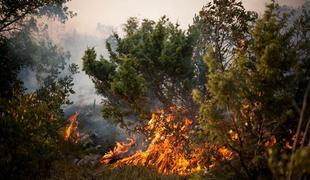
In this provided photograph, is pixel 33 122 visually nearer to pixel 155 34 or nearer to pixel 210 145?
pixel 210 145

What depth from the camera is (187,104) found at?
15656 mm

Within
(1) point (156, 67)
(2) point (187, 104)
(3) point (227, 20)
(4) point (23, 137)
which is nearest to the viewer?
(4) point (23, 137)

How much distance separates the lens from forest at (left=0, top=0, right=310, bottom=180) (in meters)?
6.91

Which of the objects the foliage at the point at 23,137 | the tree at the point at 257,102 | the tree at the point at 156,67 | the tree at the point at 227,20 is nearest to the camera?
the tree at the point at 257,102

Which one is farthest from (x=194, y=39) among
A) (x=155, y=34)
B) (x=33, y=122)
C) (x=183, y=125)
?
(x=33, y=122)

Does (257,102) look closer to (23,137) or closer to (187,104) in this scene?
(23,137)

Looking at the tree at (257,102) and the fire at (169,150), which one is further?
the fire at (169,150)

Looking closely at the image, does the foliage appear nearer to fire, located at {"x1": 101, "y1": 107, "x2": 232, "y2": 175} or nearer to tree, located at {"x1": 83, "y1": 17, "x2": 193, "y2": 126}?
fire, located at {"x1": 101, "y1": 107, "x2": 232, "y2": 175}

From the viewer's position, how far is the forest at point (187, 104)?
22.7 ft

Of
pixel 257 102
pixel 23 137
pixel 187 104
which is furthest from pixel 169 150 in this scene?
pixel 23 137

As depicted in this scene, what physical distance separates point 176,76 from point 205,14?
3.94 m

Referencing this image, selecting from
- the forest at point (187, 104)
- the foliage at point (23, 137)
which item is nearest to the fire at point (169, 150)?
the forest at point (187, 104)

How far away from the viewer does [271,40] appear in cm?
701

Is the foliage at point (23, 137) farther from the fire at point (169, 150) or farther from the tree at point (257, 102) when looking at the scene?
the fire at point (169, 150)
